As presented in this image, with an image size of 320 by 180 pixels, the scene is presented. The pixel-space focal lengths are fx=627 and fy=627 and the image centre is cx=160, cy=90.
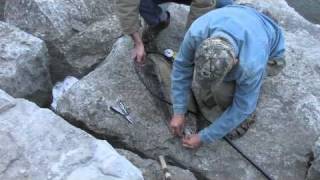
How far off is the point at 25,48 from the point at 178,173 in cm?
170

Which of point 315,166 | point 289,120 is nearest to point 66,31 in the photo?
point 289,120

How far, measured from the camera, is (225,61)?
3555 millimetres

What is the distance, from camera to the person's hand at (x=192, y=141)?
4.36 meters

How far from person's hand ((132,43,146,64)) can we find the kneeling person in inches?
23.7

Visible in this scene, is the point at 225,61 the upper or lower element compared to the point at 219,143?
upper

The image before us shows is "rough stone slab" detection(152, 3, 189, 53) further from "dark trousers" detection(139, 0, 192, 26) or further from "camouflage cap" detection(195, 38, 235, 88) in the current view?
"camouflage cap" detection(195, 38, 235, 88)

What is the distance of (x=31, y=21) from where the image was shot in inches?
220

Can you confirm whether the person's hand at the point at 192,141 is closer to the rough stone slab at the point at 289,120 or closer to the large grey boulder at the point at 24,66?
the rough stone slab at the point at 289,120

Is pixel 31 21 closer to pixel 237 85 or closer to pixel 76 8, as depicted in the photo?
pixel 76 8

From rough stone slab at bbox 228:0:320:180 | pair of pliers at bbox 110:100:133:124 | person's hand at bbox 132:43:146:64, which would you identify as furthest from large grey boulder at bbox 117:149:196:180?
person's hand at bbox 132:43:146:64

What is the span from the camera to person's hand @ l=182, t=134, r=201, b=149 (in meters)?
4.36

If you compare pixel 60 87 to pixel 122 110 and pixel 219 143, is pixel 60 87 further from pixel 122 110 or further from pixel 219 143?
pixel 219 143

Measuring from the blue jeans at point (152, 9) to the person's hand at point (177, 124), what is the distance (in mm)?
950

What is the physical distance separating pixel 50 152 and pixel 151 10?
1.72 m
